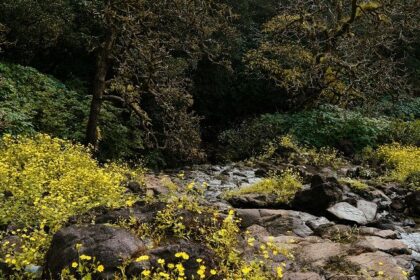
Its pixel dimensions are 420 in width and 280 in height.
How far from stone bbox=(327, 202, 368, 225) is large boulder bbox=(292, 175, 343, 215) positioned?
17 centimetres

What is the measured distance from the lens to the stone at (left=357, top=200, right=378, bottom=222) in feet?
34.4

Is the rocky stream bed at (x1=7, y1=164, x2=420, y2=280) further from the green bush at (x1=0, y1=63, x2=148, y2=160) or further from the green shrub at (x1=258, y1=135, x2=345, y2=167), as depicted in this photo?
the green shrub at (x1=258, y1=135, x2=345, y2=167)

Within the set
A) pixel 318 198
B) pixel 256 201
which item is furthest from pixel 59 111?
pixel 318 198

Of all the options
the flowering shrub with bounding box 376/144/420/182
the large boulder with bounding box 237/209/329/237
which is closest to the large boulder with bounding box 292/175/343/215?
the large boulder with bounding box 237/209/329/237

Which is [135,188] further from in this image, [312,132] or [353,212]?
[312,132]

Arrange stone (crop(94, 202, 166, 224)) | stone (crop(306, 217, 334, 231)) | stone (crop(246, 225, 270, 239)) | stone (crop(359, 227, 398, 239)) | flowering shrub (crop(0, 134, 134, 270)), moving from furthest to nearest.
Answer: stone (crop(306, 217, 334, 231)), stone (crop(359, 227, 398, 239)), stone (crop(246, 225, 270, 239)), stone (crop(94, 202, 166, 224)), flowering shrub (crop(0, 134, 134, 270))

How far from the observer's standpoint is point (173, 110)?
14766 millimetres

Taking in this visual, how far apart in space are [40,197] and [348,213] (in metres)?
6.62

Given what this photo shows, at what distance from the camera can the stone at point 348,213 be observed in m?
9.99

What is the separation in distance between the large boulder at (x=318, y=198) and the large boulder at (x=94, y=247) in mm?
5968

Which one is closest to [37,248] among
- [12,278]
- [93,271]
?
[12,278]

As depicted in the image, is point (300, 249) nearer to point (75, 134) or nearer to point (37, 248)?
point (37, 248)

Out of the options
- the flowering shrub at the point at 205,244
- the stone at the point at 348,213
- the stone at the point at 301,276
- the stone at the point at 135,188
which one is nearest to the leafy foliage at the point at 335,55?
the stone at the point at 348,213

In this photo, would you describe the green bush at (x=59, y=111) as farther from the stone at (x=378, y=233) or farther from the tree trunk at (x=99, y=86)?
the stone at (x=378, y=233)
